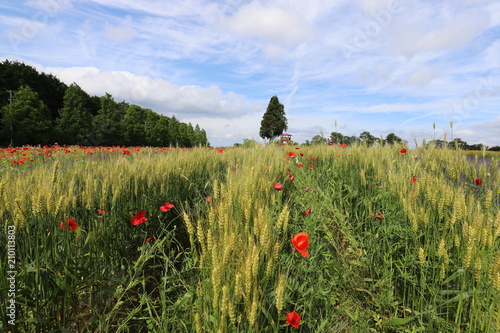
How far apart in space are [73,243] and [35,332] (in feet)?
1.64

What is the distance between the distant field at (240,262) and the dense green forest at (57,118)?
14.1m

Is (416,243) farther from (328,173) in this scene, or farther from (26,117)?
(26,117)

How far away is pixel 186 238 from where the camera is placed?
2.49 metres

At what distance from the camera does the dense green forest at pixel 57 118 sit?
1861 cm

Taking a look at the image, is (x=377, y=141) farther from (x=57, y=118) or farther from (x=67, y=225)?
Answer: (x=57, y=118)

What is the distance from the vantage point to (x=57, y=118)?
22156mm

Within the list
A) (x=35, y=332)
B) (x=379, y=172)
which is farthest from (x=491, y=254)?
(x=35, y=332)

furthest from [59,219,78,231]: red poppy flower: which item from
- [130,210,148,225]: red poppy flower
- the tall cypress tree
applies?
the tall cypress tree

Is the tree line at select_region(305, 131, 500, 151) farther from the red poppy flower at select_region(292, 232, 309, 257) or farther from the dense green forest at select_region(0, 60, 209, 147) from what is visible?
the dense green forest at select_region(0, 60, 209, 147)

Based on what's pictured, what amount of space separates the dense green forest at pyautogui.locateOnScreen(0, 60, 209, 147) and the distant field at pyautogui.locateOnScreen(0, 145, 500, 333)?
1405cm

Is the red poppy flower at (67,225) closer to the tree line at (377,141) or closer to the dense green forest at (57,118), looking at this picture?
the tree line at (377,141)

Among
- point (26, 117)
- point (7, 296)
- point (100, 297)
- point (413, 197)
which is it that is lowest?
point (100, 297)

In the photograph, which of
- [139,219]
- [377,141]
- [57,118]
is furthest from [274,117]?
[139,219]

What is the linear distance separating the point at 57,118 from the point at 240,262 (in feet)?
87.0
